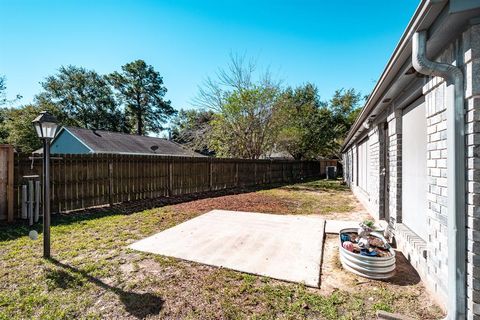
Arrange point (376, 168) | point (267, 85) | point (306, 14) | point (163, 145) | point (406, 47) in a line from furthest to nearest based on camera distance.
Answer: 1. point (163, 145)
2. point (267, 85)
3. point (306, 14)
4. point (376, 168)
5. point (406, 47)

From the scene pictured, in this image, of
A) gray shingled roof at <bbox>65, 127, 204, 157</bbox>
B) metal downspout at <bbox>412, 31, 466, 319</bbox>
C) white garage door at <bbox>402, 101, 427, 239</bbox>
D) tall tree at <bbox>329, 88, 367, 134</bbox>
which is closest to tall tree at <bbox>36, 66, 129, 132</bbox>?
gray shingled roof at <bbox>65, 127, 204, 157</bbox>

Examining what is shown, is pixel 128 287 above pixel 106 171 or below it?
below

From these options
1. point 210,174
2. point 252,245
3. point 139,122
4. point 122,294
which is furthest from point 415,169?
point 139,122

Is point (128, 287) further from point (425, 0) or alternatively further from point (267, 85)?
point (267, 85)

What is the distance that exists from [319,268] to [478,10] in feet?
9.47

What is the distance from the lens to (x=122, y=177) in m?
7.40

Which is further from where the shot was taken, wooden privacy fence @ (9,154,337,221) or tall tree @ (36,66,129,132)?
tall tree @ (36,66,129,132)

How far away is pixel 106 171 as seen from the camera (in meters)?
6.98

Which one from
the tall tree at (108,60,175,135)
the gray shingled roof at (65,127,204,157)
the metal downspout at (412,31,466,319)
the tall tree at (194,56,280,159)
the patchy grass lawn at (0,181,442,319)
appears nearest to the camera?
the metal downspout at (412,31,466,319)

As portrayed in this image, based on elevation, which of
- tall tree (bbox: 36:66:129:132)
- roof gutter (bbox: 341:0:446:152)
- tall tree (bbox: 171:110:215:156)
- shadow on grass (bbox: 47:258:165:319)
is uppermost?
tall tree (bbox: 36:66:129:132)

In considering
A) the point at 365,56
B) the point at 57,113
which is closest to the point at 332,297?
the point at 365,56

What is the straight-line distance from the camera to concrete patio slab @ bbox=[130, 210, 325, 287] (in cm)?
304

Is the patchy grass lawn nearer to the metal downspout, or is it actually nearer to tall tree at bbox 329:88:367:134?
the metal downspout

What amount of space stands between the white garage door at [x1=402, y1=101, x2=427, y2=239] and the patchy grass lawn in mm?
893
